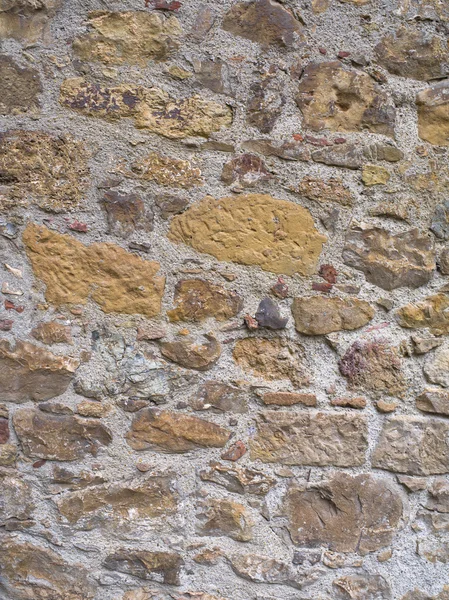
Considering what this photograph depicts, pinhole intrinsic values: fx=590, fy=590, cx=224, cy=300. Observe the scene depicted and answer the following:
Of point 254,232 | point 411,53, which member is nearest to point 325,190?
point 254,232

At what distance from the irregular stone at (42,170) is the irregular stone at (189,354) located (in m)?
0.46

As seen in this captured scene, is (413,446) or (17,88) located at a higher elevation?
(17,88)

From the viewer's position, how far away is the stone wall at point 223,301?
5.17 ft

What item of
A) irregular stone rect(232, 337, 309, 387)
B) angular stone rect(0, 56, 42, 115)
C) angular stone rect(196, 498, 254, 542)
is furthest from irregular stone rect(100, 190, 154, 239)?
angular stone rect(196, 498, 254, 542)

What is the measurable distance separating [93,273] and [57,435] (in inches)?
17.5

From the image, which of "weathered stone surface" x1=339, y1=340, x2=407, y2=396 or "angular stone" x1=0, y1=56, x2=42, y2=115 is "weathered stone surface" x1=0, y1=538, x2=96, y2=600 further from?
"angular stone" x1=0, y1=56, x2=42, y2=115

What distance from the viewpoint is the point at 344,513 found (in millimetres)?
1620

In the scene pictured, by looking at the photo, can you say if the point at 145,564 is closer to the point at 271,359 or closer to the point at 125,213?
the point at 271,359

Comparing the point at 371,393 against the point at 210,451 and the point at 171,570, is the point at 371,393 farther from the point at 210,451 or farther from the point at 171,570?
the point at 171,570

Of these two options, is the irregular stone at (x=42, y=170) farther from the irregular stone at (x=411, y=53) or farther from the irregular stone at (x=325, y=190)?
the irregular stone at (x=411, y=53)

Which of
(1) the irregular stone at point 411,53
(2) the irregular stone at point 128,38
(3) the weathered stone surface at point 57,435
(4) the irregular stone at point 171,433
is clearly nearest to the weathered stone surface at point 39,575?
(3) the weathered stone surface at point 57,435

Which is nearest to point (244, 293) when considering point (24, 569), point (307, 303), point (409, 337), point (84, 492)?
point (307, 303)

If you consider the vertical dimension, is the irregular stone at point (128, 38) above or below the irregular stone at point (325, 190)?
above

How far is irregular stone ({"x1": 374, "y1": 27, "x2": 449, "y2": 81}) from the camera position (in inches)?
65.8
